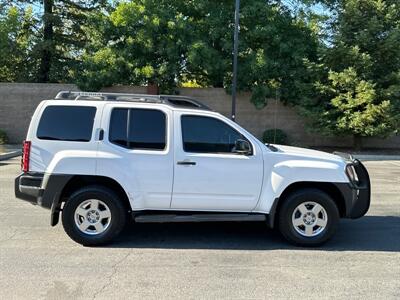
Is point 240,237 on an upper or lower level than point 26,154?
lower

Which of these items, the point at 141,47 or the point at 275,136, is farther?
the point at 275,136

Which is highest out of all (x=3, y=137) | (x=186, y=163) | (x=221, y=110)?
(x=221, y=110)

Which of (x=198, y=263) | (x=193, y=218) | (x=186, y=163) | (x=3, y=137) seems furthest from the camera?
(x=3, y=137)

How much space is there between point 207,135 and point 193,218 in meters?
1.08

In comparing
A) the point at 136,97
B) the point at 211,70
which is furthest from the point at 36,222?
the point at 211,70

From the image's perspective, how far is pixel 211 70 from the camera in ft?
70.7

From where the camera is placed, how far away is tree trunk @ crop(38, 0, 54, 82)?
2514cm

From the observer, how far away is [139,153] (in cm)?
660

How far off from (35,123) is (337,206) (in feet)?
13.5

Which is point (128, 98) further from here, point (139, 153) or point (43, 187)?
point (43, 187)

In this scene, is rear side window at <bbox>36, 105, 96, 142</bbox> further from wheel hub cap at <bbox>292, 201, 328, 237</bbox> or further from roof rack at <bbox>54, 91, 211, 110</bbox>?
wheel hub cap at <bbox>292, 201, 328, 237</bbox>

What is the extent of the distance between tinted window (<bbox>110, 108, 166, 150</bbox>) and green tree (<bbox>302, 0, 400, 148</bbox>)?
14656 mm

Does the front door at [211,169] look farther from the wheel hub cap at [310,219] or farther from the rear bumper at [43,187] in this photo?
the rear bumper at [43,187]

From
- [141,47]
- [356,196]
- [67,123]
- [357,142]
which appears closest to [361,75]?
[357,142]
